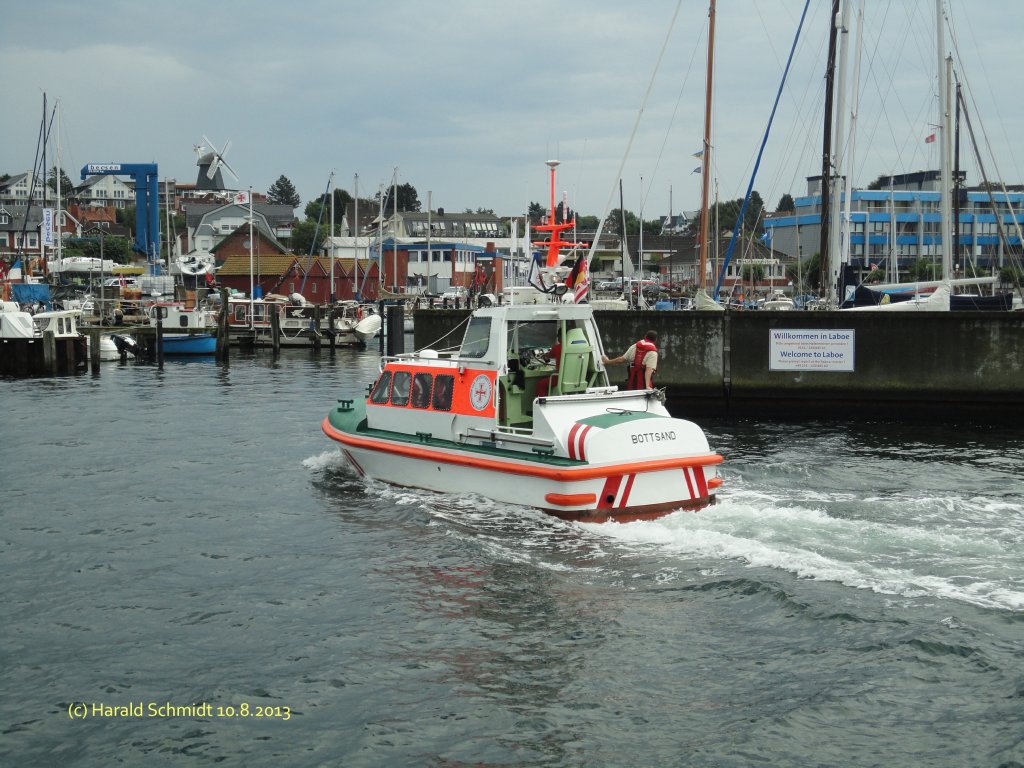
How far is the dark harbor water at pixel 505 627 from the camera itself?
780cm

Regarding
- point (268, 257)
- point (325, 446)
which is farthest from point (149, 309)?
point (325, 446)

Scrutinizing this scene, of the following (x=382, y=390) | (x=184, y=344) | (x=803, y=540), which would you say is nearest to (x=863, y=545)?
(x=803, y=540)

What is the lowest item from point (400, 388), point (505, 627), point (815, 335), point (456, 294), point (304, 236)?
point (505, 627)

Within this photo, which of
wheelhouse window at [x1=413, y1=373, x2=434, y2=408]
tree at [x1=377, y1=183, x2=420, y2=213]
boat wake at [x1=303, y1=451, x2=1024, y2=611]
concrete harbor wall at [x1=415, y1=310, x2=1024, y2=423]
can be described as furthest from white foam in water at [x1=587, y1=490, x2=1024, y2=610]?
tree at [x1=377, y1=183, x2=420, y2=213]

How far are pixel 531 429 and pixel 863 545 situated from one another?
15.0 ft

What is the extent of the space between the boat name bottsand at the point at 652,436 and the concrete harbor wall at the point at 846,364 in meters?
13.1

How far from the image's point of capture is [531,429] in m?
14.2

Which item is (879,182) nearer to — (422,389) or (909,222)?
(909,222)

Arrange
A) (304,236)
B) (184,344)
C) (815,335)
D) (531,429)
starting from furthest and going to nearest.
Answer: (304,236), (184,344), (815,335), (531,429)

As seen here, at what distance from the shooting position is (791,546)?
1179cm

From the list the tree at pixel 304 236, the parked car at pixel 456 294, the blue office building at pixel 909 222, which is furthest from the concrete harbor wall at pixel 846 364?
the tree at pixel 304 236

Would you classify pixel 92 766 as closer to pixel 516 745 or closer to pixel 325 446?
pixel 516 745

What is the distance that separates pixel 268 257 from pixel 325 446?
208 feet

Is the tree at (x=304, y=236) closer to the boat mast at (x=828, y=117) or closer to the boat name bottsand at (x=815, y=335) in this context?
the boat mast at (x=828, y=117)
